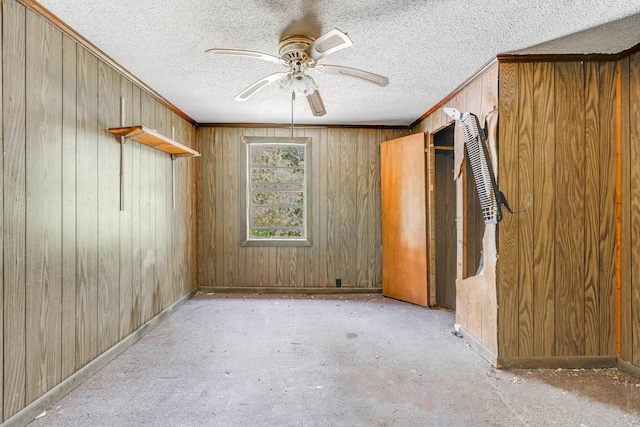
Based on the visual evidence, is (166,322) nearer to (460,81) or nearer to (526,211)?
(526,211)

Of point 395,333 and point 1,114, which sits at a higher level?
point 1,114

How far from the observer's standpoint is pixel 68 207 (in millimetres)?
2096

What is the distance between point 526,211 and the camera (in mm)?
2432

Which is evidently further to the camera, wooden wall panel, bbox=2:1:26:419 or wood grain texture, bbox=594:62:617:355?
wood grain texture, bbox=594:62:617:355

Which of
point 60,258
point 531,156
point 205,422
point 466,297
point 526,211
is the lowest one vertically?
point 205,422

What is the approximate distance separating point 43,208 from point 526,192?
3.09 m

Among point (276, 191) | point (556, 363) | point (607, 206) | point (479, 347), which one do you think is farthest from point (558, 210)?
point (276, 191)

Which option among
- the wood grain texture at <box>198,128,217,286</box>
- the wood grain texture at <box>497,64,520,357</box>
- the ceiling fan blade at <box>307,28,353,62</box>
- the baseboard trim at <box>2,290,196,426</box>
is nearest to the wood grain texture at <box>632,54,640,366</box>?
the wood grain texture at <box>497,64,520,357</box>

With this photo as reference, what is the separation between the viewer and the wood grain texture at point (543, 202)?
2.43m

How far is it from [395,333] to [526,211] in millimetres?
1527

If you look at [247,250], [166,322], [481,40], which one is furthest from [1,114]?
[247,250]

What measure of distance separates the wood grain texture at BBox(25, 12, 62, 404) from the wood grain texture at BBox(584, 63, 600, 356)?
3.49 m

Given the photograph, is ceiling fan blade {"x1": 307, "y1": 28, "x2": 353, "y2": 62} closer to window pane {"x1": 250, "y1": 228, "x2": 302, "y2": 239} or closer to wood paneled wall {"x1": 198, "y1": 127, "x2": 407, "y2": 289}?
wood paneled wall {"x1": 198, "y1": 127, "x2": 407, "y2": 289}

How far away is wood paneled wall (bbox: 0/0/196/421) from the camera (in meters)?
1.70
